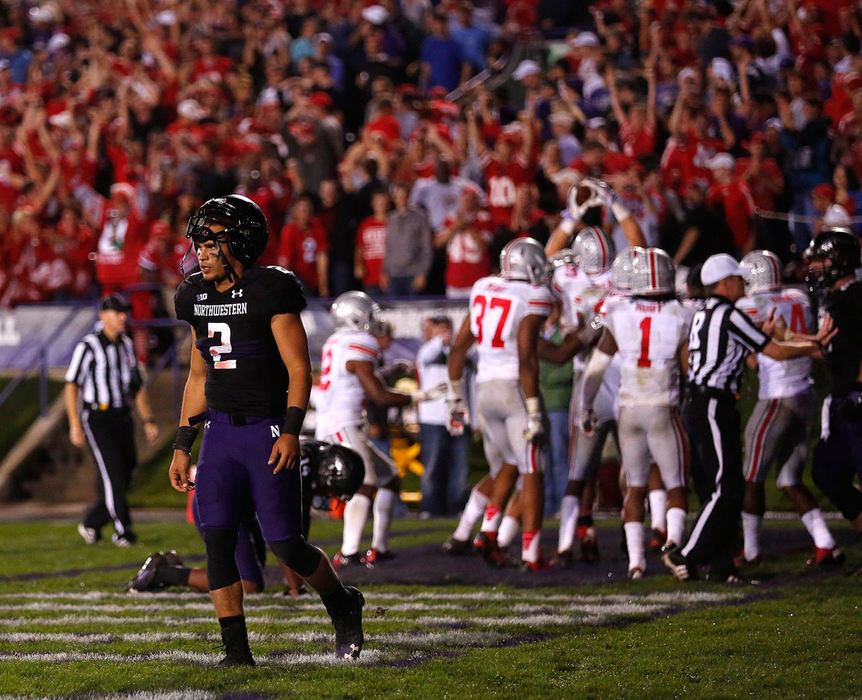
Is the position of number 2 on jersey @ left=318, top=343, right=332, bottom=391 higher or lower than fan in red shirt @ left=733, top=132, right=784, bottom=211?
lower

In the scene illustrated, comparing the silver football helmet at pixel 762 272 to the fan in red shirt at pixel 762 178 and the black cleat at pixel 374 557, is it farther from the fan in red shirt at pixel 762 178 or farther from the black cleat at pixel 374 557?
the fan in red shirt at pixel 762 178

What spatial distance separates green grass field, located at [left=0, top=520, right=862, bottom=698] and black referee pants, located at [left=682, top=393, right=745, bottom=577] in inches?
9.8

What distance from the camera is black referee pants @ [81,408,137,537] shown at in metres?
11.6

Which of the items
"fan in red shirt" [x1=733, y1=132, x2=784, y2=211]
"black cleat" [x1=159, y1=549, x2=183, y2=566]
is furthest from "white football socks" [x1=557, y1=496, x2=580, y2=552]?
"fan in red shirt" [x1=733, y1=132, x2=784, y2=211]

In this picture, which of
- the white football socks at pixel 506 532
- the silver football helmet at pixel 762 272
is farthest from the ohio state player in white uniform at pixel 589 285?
the silver football helmet at pixel 762 272

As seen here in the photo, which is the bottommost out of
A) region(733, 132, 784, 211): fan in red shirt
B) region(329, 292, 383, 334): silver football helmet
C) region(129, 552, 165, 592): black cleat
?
region(129, 552, 165, 592): black cleat

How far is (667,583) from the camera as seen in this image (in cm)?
838

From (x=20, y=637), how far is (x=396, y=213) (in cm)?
857

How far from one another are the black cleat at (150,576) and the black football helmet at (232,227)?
295 centimetres

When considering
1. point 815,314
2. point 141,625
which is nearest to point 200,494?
point 141,625

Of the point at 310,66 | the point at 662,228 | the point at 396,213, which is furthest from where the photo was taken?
the point at 310,66

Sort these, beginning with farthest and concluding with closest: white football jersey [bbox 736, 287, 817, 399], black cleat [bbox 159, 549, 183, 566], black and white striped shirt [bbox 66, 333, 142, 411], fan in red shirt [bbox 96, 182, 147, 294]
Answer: fan in red shirt [bbox 96, 182, 147, 294] → black and white striped shirt [bbox 66, 333, 142, 411] → white football jersey [bbox 736, 287, 817, 399] → black cleat [bbox 159, 549, 183, 566]

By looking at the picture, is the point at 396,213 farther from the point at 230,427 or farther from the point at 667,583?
the point at 230,427

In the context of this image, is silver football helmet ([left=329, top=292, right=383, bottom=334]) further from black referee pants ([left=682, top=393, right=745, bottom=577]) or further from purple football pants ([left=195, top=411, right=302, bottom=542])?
purple football pants ([left=195, top=411, right=302, bottom=542])
